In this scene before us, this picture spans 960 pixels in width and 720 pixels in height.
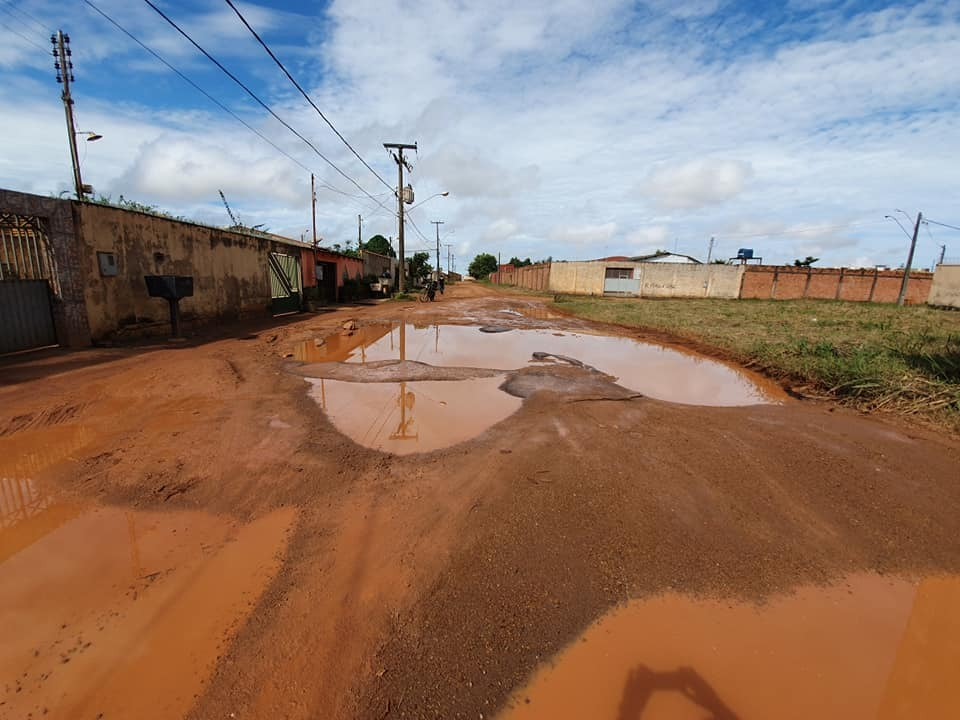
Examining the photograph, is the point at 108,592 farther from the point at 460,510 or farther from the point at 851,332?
the point at 851,332

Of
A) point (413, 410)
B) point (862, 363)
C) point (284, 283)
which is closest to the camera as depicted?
point (413, 410)

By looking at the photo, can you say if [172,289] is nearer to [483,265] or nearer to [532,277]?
[532,277]

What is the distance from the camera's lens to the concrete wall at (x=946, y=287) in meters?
28.3

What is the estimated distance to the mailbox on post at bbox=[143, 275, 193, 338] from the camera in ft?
29.8

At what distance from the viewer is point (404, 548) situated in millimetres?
2928

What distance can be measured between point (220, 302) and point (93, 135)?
10.2m

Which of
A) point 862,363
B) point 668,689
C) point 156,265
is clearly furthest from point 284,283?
point 668,689

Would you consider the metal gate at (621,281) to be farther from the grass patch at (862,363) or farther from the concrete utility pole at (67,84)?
the concrete utility pole at (67,84)

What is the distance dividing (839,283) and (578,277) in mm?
18715

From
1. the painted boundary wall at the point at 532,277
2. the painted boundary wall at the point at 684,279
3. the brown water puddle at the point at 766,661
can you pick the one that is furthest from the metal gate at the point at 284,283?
the painted boundary wall at the point at 532,277

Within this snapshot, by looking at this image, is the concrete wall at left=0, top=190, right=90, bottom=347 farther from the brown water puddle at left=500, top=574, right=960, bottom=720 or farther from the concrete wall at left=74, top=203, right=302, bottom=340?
the brown water puddle at left=500, top=574, right=960, bottom=720

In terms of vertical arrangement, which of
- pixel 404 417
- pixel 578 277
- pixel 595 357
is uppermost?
pixel 578 277

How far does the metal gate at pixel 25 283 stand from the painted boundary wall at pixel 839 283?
38.2 m

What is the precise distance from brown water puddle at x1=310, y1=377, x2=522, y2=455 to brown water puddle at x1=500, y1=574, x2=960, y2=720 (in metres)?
2.60
